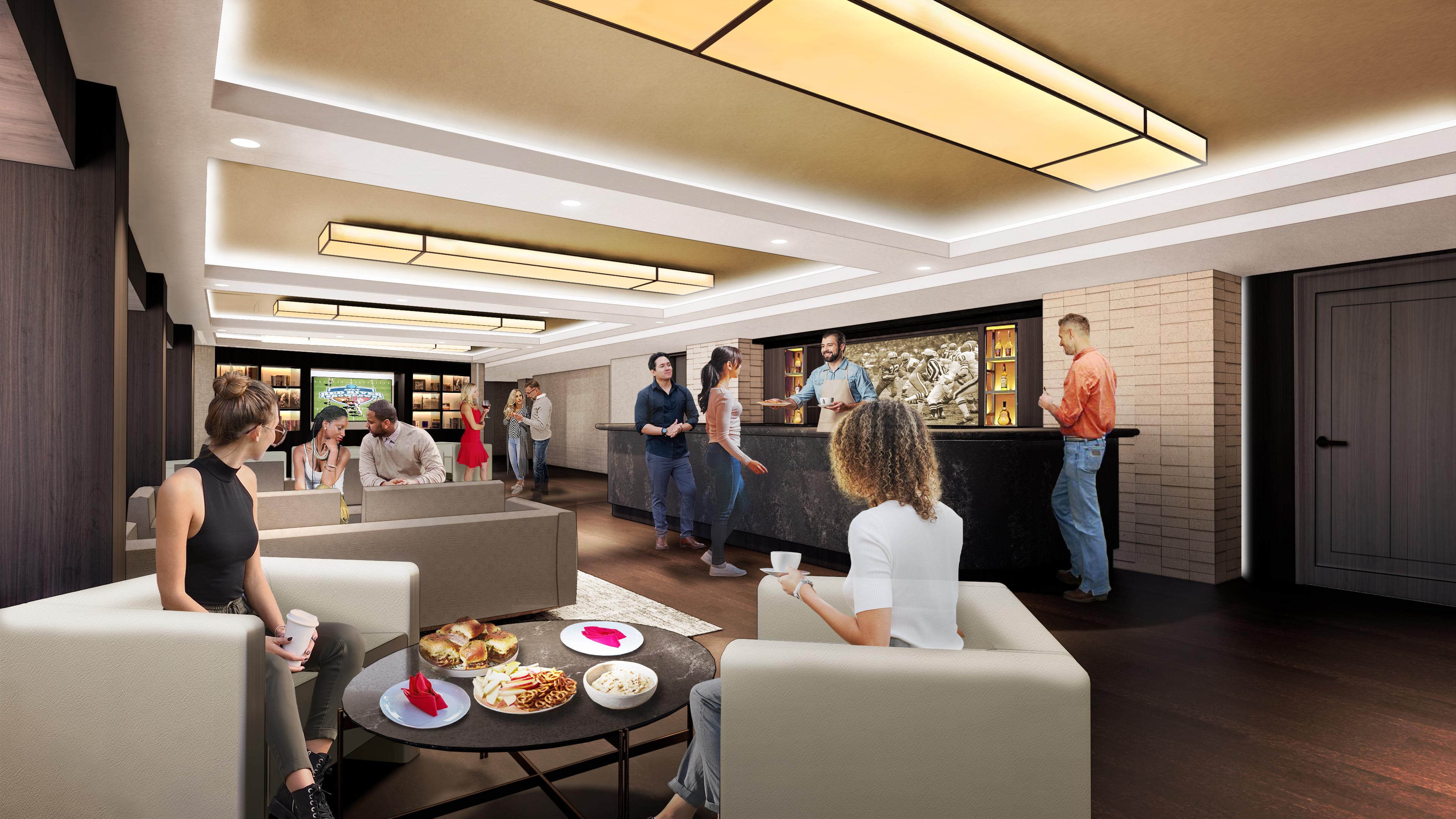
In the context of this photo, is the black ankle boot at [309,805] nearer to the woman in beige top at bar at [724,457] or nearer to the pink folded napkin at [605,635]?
the pink folded napkin at [605,635]

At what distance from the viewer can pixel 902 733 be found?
138 cm

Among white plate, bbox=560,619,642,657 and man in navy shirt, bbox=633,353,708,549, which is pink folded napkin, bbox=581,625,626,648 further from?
man in navy shirt, bbox=633,353,708,549

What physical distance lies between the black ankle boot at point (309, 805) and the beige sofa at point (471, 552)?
1314mm

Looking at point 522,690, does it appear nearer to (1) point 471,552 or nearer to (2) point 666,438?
(1) point 471,552

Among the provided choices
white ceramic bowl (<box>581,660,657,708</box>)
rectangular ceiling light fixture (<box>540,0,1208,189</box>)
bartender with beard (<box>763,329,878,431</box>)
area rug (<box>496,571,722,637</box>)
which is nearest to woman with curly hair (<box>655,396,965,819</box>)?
white ceramic bowl (<box>581,660,657,708</box>)

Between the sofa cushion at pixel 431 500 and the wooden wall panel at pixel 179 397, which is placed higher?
the wooden wall panel at pixel 179 397

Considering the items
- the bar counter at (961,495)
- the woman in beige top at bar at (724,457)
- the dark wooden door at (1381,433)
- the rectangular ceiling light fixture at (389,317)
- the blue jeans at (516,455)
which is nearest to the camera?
the dark wooden door at (1381,433)

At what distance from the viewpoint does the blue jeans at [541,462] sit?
9.48m

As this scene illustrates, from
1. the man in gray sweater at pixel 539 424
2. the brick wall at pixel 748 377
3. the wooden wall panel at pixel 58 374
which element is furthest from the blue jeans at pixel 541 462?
the wooden wall panel at pixel 58 374

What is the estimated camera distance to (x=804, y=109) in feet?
11.7

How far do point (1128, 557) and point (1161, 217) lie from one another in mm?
2597

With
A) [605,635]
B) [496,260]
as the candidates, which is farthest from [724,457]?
[605,635]

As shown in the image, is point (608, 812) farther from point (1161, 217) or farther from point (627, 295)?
point (627, 295)

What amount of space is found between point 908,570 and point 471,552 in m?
2.70
